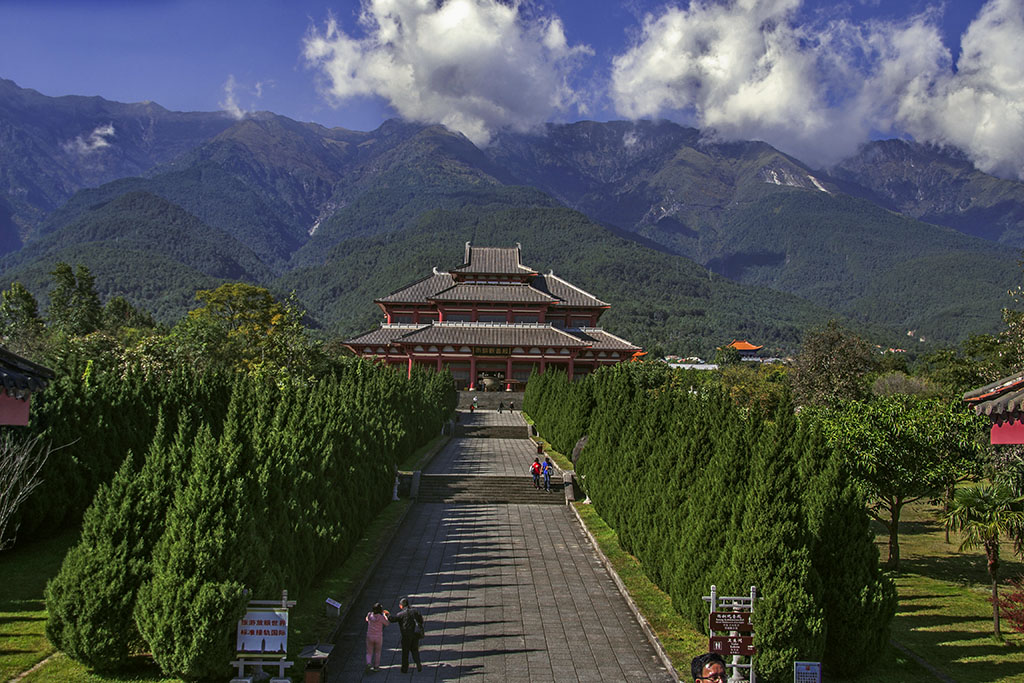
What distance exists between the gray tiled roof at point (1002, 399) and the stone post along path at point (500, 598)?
5.38 meters

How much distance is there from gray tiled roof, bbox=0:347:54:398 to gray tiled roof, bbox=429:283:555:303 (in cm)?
4694

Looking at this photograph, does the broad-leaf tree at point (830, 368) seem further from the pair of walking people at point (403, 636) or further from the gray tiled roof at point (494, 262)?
the pair of walking people at point (403, 636)

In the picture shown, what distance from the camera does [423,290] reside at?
202 ft

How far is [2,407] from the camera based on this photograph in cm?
1088

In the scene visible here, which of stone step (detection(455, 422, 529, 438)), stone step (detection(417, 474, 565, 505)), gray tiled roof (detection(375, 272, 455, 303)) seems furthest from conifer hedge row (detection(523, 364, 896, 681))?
gray tiled roof (detection(375, 272, 455, 303))

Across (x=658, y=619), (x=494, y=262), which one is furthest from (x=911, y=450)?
(x=494, y=262)

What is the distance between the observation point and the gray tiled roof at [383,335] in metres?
55.5

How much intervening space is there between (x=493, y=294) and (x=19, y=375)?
48.9 meters

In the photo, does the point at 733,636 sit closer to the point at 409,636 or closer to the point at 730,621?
the point at 730,621

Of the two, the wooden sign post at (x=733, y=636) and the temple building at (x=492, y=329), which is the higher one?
the temple building at (x=492, y=329)

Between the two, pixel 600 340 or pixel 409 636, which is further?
pixel 600 340

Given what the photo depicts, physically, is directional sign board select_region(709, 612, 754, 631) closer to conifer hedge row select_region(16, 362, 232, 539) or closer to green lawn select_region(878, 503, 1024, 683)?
green lawn select_region(878, 503, 1024, 683)

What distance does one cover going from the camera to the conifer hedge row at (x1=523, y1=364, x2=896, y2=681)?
1079 cm

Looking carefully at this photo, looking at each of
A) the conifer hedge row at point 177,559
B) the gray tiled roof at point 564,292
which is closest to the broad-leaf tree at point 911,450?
the conifer hedge row at point 177,559
